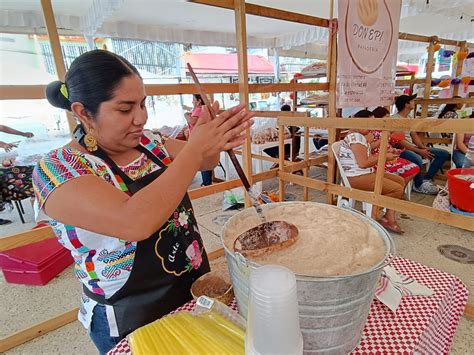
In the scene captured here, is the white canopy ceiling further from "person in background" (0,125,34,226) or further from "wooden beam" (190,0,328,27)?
"wooden beam" (190,0,328,27)

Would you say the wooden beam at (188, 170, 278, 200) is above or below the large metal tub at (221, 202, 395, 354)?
below

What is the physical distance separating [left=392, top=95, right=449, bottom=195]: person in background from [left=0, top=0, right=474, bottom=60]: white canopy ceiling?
1.90 metres

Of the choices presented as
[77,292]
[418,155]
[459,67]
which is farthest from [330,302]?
[459,67]

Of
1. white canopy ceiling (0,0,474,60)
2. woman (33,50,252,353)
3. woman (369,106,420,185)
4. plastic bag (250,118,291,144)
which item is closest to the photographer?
woman (33,50,252,353)

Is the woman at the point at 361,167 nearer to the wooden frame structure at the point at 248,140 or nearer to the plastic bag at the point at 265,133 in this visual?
the wooden frame structure at the point at 248,140

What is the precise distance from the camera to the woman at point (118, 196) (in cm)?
57

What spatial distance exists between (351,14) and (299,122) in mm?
870

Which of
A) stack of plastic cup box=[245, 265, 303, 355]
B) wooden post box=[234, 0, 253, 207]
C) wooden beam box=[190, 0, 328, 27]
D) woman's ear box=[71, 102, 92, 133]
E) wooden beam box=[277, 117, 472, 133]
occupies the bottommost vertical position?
stack of plastic cup box=[245, 265, 303, 355]

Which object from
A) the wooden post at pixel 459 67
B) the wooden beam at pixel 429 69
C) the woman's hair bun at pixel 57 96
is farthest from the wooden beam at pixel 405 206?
the wooden post at pixel 459 67

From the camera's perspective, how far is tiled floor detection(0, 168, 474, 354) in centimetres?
150

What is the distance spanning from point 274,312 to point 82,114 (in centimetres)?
66

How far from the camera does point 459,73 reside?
13.6 feet

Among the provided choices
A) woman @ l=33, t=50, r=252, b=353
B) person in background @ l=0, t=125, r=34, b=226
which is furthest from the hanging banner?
person in background @ l=0, t=125, r=34, b=226

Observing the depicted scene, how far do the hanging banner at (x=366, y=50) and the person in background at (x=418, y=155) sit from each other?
1462 millimetres
